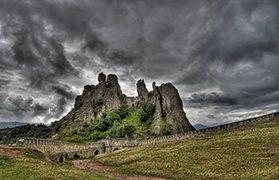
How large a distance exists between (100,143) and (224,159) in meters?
91.6

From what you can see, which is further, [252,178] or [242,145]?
[242,145]

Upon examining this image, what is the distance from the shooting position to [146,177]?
62.4 metres

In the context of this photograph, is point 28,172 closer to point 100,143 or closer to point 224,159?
point 224,159

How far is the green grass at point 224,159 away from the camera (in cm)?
5597

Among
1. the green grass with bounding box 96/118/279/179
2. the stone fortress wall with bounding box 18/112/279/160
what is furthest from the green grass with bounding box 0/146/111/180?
the stone fortress wall with bounding box 18/112/279/160

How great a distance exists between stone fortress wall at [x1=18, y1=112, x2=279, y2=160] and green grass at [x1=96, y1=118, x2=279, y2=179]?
6.46m

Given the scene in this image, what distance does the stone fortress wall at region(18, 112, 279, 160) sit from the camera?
326 feet

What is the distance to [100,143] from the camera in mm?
151000

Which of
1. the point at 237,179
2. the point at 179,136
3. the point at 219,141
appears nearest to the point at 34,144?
the point at 179,136

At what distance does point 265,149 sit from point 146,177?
21777mm

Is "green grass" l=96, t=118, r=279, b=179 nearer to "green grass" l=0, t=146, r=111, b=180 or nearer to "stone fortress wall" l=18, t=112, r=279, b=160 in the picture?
"stone fortress wall" l=18, t=112, r=279, b=160

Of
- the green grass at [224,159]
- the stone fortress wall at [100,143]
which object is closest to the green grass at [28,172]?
the green grass at [224,159]

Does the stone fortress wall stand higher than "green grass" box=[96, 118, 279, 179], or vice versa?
the stone fortress wall

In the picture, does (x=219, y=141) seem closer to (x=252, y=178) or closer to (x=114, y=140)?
(x=252, y=178)
